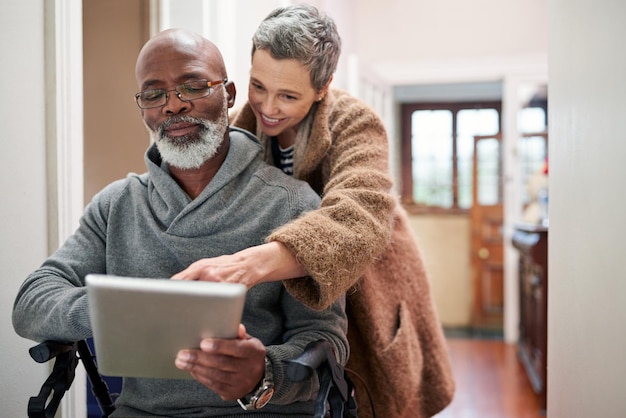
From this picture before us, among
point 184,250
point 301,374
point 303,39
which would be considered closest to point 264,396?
point 301,374

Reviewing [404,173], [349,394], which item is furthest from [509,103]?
[349,394]

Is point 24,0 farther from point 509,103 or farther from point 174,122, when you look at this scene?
point 509,103

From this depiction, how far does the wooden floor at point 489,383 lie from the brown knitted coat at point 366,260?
1.78 m

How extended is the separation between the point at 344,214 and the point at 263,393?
0.39 metres

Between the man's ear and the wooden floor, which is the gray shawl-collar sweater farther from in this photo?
the wooden floor

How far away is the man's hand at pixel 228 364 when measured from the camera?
109 cm

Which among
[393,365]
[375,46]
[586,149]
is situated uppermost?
[375,46]

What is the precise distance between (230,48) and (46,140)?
111cm

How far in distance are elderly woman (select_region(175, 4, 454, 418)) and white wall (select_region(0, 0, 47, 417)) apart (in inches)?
20.5

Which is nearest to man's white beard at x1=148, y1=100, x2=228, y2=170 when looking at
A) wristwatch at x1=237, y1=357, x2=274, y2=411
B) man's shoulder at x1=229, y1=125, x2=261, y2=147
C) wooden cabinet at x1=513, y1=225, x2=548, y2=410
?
man's shoulder at x1=229, y1=125, x2=261, y2=147

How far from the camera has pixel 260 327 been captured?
1.47m

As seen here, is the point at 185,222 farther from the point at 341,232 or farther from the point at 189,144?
the point at 341,232

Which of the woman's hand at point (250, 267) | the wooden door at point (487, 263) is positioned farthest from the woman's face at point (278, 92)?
the wooden door at point (487, 263)

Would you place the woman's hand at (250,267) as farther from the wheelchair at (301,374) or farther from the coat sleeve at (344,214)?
the wheelchair at (301,374)
